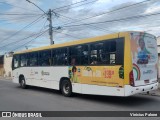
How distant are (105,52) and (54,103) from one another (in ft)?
10.8

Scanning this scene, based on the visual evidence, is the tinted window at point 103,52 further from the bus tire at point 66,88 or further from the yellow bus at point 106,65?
the bus tire at point 66,88

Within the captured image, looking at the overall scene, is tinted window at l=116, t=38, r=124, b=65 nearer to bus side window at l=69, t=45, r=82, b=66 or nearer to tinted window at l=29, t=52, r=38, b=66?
bus side window at l=69, t=45, r=82, b=66

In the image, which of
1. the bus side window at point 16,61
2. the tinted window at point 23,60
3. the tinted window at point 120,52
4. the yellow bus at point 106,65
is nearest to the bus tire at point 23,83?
the tinted window at point 23,60

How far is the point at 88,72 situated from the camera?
1172 cm

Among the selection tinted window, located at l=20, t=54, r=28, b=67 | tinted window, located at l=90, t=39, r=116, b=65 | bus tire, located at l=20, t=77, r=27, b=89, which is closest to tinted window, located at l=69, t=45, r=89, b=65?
tinted window, located at l=90, t=39, r=116, b=65

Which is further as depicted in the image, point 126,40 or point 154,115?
point 126,40

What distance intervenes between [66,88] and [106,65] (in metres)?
3.57

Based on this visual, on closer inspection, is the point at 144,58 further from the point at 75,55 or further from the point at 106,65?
the point at 75,55

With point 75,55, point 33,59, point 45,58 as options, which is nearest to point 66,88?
point 75,55

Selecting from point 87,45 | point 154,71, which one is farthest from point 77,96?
point 154,71

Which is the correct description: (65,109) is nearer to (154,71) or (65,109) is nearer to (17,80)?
(154,71)

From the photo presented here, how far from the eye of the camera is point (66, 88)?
529 inches

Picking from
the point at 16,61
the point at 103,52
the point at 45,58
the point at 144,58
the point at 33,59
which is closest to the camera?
the point at 144,58

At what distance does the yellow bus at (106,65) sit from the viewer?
9.97 meters
